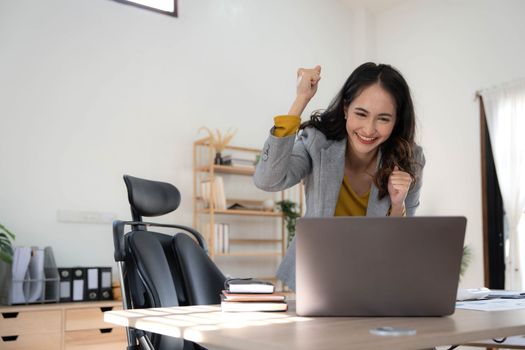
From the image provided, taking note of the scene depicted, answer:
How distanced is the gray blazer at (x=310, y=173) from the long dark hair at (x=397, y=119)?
0.03 metres

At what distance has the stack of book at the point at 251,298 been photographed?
53.1 inches

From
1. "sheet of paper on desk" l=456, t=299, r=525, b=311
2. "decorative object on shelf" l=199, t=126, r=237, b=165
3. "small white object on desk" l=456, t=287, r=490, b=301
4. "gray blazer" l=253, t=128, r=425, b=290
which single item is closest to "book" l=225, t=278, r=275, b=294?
"gray blazer" l=253, t=128, r=425, b=290

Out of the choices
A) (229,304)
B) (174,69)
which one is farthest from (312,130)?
(174,69)

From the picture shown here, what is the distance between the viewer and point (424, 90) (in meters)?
5.34

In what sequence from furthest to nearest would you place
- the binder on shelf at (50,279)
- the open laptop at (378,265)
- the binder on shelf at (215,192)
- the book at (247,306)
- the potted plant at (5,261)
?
the binder on shelf at (215,192)
the binder on shelf at (50,279)
the potted plant at (5,261)
the book at (247,306)
the open laptop at (378,265)

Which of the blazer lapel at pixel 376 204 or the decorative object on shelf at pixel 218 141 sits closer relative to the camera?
the blazer lapel at pixel 376 204

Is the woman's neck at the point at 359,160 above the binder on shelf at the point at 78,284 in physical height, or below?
above

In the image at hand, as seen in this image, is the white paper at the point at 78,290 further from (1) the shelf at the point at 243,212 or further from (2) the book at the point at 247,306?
(2) the book at the point at 247,306

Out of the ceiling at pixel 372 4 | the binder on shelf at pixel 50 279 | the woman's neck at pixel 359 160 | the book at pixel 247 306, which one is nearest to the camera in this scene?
the book at pixel 247 306

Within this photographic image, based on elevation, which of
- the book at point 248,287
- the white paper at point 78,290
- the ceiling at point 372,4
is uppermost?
the ceiling at point 372,4

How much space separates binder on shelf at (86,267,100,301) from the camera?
12.5ft

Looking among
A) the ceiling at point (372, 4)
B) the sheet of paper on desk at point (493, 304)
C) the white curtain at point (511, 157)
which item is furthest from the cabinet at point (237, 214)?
the sheet of paper on desk at point (493, 304)

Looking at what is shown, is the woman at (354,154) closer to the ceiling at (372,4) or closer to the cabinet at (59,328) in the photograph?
the cabinet at (59,328)

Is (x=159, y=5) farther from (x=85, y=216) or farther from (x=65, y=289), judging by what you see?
(x=65, y=289)
